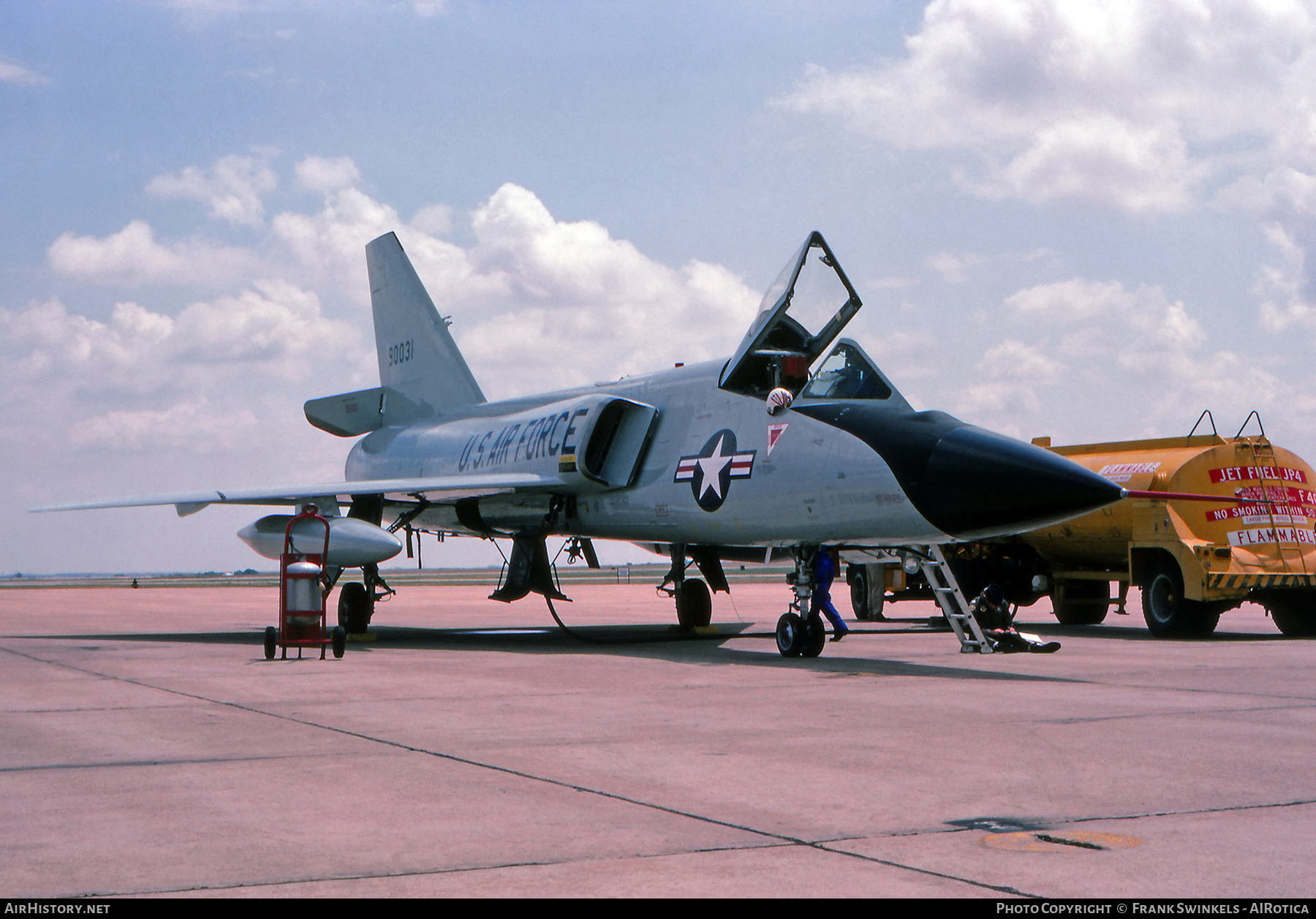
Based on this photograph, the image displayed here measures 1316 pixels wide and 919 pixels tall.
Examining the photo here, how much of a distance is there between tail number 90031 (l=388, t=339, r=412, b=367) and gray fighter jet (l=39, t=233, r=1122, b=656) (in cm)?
135

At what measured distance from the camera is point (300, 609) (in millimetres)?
12781

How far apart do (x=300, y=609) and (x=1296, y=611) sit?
12490 mm

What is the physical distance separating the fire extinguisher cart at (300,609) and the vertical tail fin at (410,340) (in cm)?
729

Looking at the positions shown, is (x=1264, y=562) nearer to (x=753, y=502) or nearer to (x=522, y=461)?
(x=753, y=502)

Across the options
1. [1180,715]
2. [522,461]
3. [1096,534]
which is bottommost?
[1180,715]

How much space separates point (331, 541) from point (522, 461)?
8.45ft

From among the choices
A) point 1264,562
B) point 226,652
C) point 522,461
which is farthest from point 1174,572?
point 226,652

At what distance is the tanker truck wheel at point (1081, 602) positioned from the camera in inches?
746

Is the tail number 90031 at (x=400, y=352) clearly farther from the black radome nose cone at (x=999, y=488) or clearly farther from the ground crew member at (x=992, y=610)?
the black radome nose cone at (x=999, y=488)

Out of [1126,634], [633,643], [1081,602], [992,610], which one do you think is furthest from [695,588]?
[1081,602]

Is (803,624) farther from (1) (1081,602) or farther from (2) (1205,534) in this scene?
(1) (1081,602)

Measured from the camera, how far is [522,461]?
51.8 ft

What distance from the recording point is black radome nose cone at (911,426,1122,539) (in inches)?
381

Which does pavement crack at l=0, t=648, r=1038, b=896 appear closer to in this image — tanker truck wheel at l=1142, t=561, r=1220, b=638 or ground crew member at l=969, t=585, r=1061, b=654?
ground crew member at l=969, t=585, r=1061, b=654
